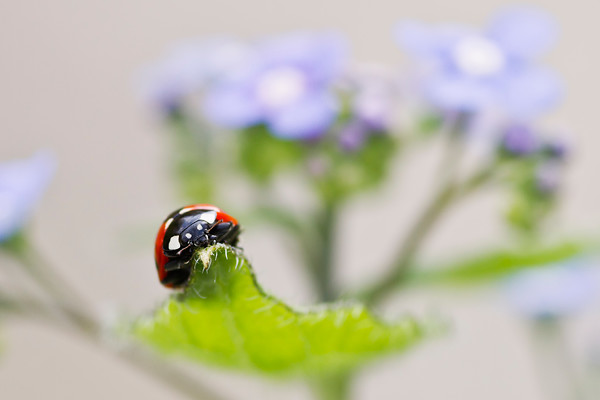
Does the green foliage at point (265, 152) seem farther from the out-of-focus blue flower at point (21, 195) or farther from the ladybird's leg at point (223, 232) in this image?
the ladybird's leg at point (223, 232)

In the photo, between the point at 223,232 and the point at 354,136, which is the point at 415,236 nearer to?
the point at 354,136

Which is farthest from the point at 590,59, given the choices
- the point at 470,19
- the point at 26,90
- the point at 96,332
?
the point at 96,332

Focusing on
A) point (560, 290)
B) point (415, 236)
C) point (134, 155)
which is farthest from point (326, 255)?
point (134, 155)

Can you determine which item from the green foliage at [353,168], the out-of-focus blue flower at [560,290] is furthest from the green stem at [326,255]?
the out-of-focus blue flower at [560,290]

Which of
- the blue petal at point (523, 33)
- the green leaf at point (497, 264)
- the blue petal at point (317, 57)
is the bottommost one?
the green leaf at point (497, 264)

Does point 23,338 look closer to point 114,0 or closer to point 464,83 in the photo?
point 114,0
